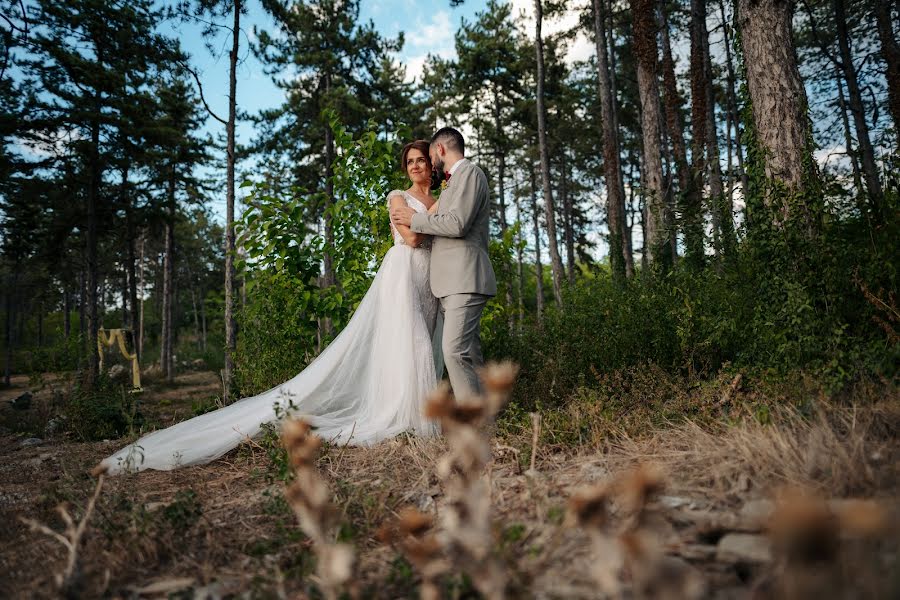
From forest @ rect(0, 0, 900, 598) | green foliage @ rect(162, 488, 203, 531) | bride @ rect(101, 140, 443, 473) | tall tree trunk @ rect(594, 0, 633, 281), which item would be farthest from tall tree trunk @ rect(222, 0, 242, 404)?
tall tree trunk @ rect(594, 0, 633, 281)

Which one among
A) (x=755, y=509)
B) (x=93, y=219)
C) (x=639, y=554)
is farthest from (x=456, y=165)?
(x=93, y=219)

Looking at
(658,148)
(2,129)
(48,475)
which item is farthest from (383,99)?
(48,475)

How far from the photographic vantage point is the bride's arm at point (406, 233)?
452 cm

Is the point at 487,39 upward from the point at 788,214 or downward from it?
upward

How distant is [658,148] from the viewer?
955 centimetres

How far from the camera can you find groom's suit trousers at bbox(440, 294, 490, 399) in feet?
13.0

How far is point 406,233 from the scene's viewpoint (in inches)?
178

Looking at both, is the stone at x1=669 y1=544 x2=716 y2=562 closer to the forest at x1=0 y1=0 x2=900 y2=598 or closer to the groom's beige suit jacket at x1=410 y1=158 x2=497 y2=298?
the forest at x1=0 y1=0 x2=900 y2=598

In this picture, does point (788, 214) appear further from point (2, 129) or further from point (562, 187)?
point (562, 187)

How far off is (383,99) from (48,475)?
18842 millimetres

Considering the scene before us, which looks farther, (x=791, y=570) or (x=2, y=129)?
(x=2, y=129)

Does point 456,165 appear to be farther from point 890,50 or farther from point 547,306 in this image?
point 890,50

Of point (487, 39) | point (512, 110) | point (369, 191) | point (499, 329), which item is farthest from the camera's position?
point (512, 110)

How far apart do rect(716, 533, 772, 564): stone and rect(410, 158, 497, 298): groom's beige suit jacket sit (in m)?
2.42
